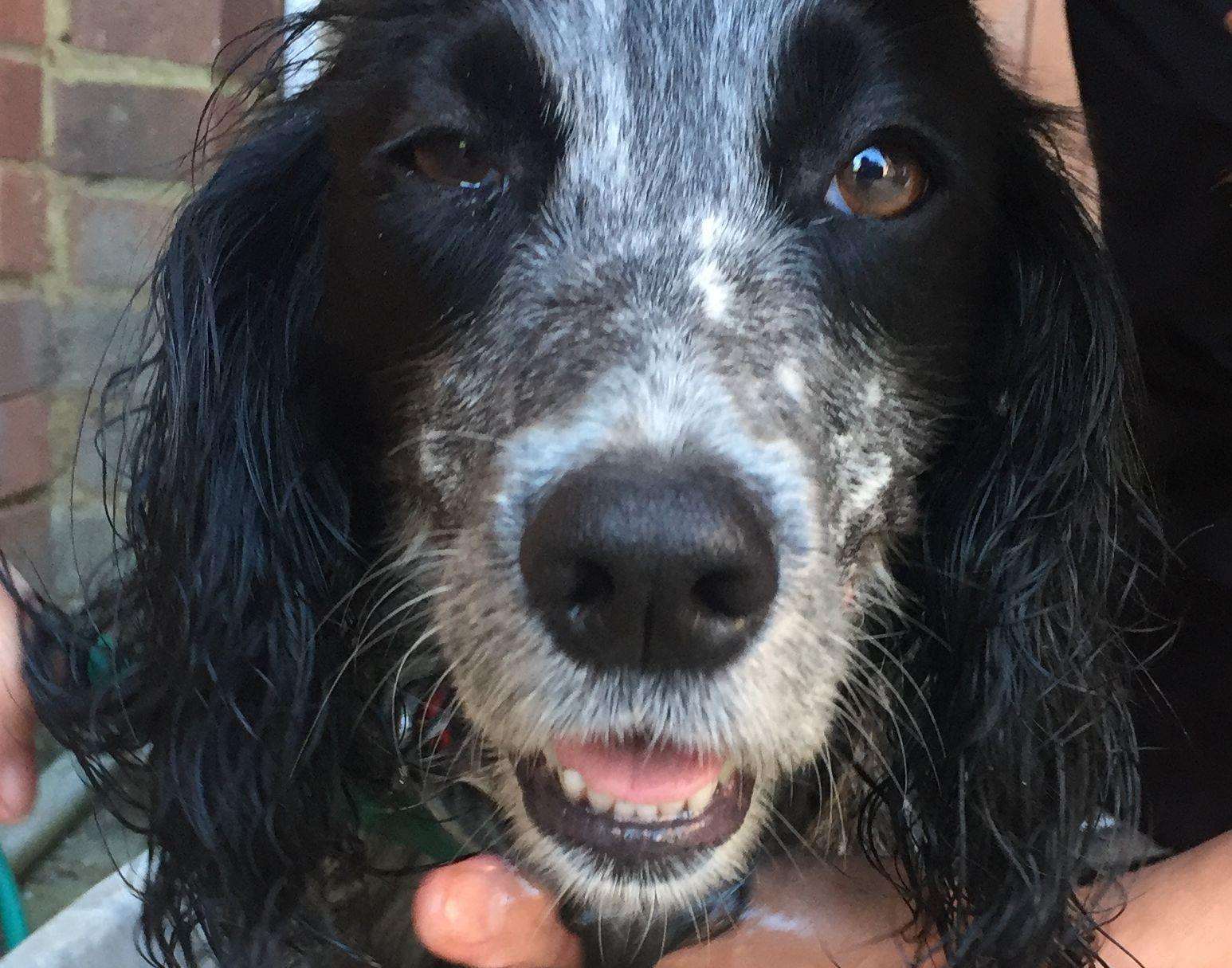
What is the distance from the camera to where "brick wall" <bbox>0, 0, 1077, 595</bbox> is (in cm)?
136

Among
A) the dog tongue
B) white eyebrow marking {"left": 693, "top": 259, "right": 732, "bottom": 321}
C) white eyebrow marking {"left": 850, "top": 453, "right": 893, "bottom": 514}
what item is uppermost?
white eyebrow marking {"left": 693, "top": 259, "right": 732, "bottom": 321}

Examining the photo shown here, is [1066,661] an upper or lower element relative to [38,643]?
upper

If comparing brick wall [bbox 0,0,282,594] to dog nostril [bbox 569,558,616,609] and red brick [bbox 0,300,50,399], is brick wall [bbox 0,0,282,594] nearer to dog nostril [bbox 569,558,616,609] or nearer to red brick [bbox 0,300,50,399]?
red brick [bbox 0,300,50,399]

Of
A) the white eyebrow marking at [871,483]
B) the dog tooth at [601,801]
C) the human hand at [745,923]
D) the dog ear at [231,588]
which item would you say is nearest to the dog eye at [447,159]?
the dog ear at [231,588]

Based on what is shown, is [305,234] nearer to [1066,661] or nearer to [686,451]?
[686,451]

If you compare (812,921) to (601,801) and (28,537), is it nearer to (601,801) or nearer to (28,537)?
(601,801)

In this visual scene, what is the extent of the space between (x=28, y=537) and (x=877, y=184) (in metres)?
1.25

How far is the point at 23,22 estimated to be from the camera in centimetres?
131

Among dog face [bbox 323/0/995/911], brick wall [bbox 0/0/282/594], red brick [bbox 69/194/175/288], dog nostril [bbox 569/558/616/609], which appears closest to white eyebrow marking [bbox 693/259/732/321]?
dog face [bbox 323/0/995/911]

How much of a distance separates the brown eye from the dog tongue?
0.47 m

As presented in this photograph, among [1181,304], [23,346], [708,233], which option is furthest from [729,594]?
[23,346]

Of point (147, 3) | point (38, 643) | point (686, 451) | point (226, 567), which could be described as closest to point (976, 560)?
point (686, 451)

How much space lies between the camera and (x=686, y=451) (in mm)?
648

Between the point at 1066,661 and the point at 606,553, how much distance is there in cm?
53
